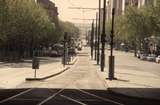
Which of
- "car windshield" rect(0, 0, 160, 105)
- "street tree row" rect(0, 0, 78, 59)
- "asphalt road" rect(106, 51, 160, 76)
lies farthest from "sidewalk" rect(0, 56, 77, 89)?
"street tree row" rect(0, 0, 78, 59)

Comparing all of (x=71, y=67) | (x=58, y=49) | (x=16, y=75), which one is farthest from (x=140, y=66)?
(x=58, y=49)

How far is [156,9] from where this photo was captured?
2002 inches

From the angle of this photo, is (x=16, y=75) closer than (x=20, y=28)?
Yes

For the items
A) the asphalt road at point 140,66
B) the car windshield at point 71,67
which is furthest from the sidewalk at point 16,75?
the asphalt road at point 140,66

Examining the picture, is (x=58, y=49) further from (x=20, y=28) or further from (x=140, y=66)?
(x=140, y=66)

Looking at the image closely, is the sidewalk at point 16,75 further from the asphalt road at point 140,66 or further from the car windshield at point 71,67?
the asphalt road at point 140,66

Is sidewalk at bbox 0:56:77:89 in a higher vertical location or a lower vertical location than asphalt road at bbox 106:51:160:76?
higher

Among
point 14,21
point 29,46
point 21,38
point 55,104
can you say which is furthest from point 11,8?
point 55,104

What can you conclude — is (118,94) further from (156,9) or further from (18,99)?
(156,9)

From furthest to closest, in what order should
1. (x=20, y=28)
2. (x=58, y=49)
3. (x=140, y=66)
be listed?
(x=58, y=49) < (x=20, y=28) < (x=140, y=66)

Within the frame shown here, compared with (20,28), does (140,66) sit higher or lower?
lower

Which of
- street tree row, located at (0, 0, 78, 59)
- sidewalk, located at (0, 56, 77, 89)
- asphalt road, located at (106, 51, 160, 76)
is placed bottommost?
asphalt road, located at (106, 51, 160, 76)

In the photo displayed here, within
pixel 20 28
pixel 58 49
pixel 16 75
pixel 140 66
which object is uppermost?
pixel 20 28

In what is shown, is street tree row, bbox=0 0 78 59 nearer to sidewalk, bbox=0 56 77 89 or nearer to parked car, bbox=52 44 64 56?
parked car, bbox=52 44 64 56
